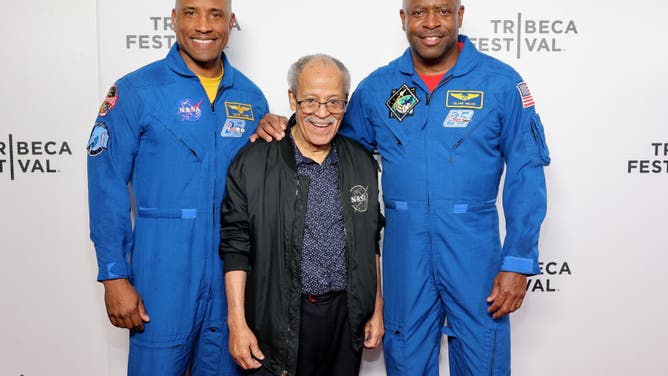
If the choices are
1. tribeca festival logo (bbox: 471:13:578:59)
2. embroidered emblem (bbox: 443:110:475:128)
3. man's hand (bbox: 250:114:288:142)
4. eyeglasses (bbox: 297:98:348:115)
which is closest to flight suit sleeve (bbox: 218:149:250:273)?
man's hand (bbox: 250:114:288:142)

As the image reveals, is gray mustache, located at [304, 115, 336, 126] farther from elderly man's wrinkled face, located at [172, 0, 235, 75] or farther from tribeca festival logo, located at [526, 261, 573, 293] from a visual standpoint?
tribeca festival logo, located at [526, 261, 573, 293]

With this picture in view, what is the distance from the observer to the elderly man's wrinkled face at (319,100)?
1644 mm

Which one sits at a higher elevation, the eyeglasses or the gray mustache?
the eyeglasses

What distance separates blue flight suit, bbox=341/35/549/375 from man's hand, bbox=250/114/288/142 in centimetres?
39

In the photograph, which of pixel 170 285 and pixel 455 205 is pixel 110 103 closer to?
pixel 170 285

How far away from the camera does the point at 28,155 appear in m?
2.47

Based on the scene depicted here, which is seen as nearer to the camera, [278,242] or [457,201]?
[278,242]

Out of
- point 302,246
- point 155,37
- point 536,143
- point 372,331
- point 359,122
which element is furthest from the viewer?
point 155,37

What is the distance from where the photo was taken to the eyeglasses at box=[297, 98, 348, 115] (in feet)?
5.40

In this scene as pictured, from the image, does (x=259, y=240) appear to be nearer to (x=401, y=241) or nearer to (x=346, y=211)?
(x=346, y=211)

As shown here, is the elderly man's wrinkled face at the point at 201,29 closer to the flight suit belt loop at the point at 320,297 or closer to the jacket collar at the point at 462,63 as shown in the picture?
the jacket collar at the point at 462,63

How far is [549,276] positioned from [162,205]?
1839mm

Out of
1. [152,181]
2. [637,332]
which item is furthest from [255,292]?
[637,332]

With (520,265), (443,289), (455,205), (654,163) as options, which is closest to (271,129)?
(455,205)
